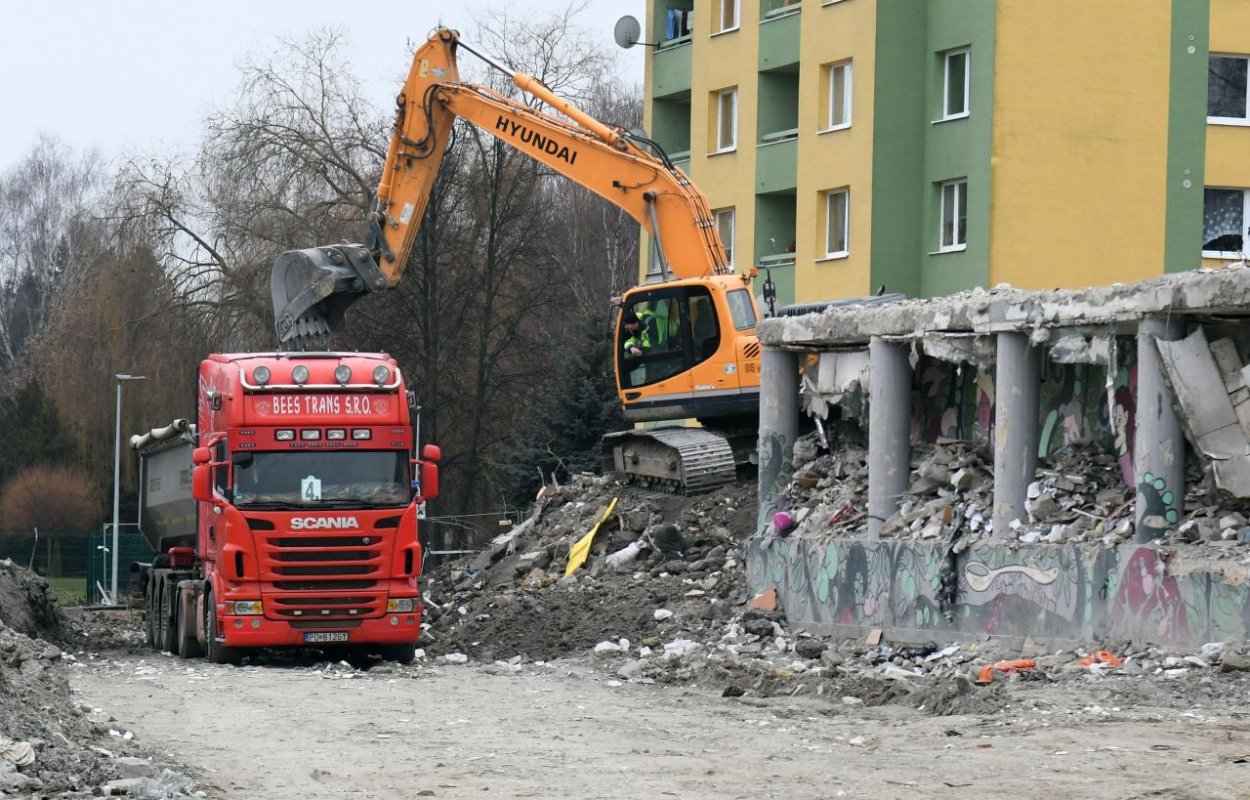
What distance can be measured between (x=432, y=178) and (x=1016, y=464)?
1217cm

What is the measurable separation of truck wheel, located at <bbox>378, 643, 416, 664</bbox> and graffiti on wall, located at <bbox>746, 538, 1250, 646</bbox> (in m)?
3.79

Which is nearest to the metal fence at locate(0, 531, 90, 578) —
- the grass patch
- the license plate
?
the grass patch

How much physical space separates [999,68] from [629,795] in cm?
2683

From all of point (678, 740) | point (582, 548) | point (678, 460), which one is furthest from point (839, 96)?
point (678, 740)

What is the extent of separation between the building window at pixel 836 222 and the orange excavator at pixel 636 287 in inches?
465

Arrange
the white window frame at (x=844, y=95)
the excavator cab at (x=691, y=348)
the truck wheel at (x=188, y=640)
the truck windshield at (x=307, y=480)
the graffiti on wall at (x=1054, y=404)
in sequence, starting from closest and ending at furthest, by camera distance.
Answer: the graffiti on wall at (x=1054, y=404) < the truck windshield at (x=307, y=480) < the truck wheel at (x=188, y=640) < the excavator cab at (x=691, y=348) < the white window frame at (x=844, y=95)

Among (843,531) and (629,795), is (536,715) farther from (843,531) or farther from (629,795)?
(843,531)

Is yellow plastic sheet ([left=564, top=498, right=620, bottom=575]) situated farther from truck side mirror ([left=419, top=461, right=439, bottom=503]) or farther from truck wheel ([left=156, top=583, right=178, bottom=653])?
truck wheel ([left=156, top=583, right=178, bottom=653])

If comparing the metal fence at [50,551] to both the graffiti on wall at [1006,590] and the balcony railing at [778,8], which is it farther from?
the graffiti on wall at [1006,590]

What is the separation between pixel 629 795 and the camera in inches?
426

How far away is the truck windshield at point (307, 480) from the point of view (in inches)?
808

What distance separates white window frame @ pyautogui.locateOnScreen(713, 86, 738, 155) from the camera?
42.3m

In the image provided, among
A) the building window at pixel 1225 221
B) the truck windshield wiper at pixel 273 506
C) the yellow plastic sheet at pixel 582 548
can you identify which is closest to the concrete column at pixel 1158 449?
the truck windshield wiper at pixel 273 506

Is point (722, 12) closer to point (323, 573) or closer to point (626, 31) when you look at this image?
point (626, 31)
